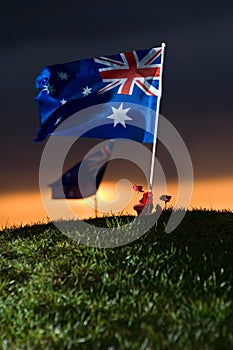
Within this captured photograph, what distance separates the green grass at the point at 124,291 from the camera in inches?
342

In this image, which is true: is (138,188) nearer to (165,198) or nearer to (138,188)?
(138,188)

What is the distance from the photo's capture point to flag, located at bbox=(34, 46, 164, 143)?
13.4m

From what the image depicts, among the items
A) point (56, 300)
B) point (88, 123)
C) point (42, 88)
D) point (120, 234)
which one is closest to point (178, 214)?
point (120, 234)

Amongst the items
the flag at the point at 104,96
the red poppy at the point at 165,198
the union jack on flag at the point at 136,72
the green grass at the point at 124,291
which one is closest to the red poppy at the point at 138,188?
the red poppy at the point at 165,198

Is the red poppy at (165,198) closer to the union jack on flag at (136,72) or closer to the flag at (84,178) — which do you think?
the flag at (84,178)

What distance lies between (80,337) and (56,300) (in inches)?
60.7

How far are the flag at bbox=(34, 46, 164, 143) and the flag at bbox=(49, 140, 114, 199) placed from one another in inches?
46.9

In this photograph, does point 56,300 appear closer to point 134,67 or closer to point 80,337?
point 80,337

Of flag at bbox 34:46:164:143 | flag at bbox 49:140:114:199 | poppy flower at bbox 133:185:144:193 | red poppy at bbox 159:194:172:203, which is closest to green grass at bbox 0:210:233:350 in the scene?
red poppy at bbox 159:194:172:203

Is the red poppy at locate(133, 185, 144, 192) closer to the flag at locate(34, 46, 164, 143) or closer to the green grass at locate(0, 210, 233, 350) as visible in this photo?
the green grass at locate(0, 210, 233, 350)

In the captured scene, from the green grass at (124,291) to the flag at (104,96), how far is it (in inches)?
83.6

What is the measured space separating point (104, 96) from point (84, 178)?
2313mm

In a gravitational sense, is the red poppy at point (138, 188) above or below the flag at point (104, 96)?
below

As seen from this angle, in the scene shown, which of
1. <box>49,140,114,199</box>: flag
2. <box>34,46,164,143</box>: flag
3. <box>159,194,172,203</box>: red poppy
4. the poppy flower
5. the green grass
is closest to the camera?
the green grass
